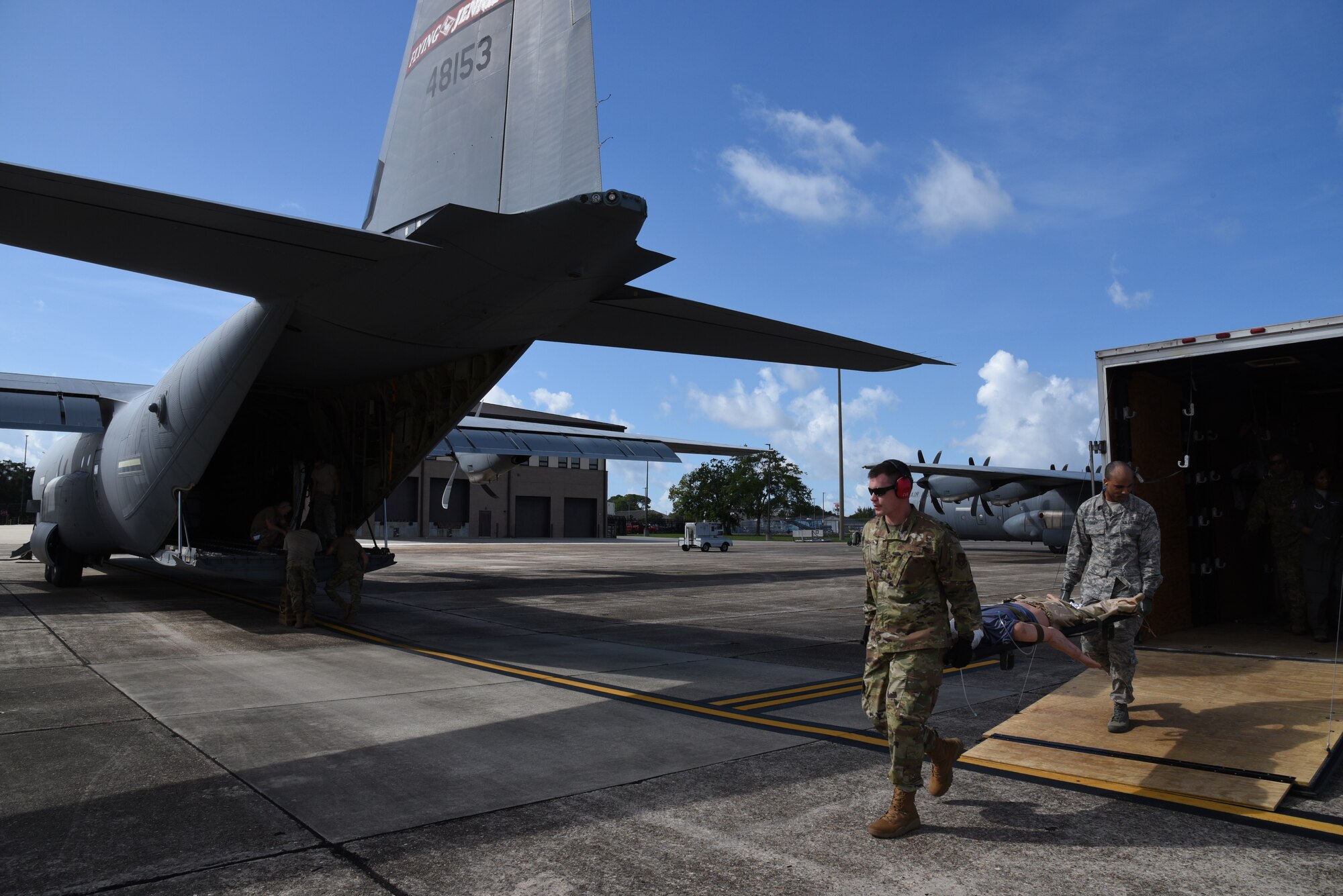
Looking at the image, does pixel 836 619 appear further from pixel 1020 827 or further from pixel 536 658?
pixel 1020 827

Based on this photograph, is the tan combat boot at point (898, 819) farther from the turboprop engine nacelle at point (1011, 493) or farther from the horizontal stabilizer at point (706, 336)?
the turboprop engine nacelle at point (1011, 493)

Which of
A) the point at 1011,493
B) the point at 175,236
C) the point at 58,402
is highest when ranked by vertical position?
the point at 175,236

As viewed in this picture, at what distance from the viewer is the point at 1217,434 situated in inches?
384

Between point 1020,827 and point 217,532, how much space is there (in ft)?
63.9

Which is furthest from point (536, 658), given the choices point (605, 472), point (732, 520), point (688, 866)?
point (732, 520)

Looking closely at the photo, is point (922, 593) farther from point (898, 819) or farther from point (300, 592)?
point (300, 592)

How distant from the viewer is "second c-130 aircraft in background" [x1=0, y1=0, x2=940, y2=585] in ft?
23.8

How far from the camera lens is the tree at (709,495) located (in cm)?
8575

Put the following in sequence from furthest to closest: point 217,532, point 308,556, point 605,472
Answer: point 605,472
point 217,532
point 308,556

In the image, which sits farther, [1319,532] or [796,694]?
[1319,532]

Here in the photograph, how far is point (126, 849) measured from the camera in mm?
3717

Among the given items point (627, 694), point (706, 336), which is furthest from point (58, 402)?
point (627, 694)

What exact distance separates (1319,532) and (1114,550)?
4.65 meters

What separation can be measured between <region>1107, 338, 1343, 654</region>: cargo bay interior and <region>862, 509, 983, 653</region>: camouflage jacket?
4.48 meters
